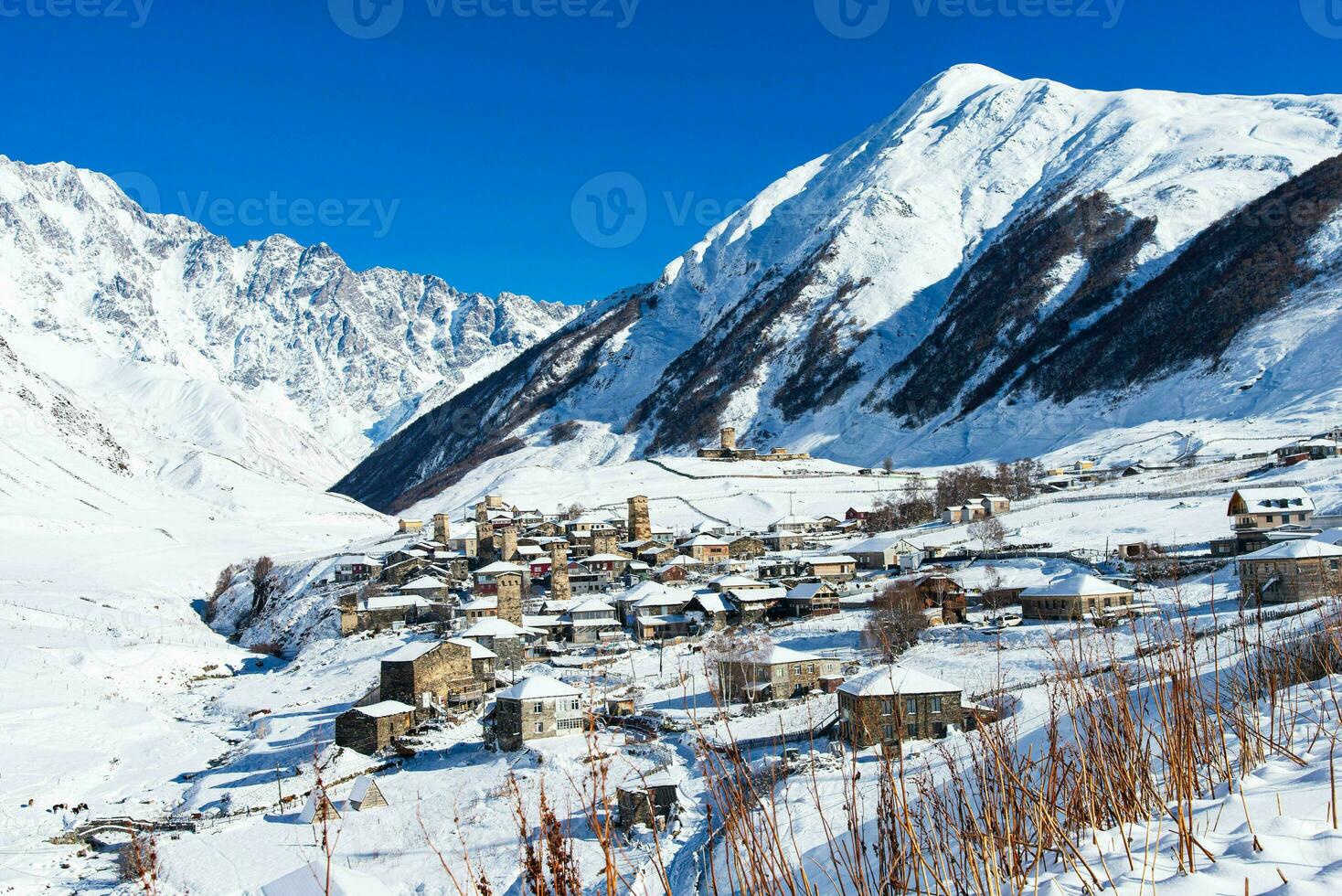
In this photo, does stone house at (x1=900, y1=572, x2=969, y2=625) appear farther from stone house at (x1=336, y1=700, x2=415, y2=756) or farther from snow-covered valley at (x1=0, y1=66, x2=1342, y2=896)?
stone house at (x1=336, y1=700, x2=415, y2=756)

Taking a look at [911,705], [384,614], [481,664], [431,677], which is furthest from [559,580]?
[911,705]

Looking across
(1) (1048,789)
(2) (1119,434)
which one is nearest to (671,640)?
(1) (1048,789)

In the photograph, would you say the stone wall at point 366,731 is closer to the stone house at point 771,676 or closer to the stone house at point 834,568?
the stone house at point 771,676

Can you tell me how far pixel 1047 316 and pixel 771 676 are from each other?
118m

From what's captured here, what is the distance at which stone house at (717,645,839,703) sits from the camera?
33.1 metres

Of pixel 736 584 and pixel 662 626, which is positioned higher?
pixel 736 584

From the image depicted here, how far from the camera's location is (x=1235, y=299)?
376 ft

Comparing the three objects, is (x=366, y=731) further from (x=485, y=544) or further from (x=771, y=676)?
(x=485, y=544)

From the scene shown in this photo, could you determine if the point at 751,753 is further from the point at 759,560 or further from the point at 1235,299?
the point at 1235,299

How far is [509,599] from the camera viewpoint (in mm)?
49875

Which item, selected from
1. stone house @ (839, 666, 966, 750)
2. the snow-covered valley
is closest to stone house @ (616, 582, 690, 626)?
the snow-covered valley

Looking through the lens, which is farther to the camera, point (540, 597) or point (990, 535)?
point (540, 597)

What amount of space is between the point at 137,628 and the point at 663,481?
189 feet

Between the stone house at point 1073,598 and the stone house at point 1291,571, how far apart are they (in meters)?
3.93
